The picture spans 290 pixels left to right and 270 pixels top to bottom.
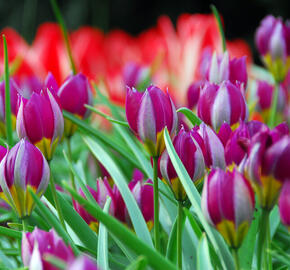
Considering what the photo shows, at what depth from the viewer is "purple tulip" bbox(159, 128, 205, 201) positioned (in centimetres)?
43

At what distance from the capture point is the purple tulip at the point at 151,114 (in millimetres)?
448

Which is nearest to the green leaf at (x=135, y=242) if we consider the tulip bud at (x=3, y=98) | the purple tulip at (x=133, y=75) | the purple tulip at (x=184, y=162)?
the purple tulip at (x=184, y=162)

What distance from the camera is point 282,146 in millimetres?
355

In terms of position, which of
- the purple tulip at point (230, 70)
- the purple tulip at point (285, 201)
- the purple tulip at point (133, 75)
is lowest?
the purple tulip at point (133, 75)

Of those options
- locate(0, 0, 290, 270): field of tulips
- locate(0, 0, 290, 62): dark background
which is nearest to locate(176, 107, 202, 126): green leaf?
locate(0, 0, 290, 270): field of tulips

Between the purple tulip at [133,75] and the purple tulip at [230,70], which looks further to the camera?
the purple tulip at [133,75]

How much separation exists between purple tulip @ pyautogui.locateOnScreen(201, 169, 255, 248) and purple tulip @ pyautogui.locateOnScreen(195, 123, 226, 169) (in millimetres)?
66

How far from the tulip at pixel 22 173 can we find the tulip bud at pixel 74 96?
0.16m

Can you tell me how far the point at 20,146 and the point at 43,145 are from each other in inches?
2.4

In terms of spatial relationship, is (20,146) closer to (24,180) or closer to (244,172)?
(24,180)

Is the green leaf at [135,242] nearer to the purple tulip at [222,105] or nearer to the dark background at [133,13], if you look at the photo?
the purple tulip at [222,105]

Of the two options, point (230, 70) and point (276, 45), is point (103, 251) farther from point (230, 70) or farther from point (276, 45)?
point (276, 45)

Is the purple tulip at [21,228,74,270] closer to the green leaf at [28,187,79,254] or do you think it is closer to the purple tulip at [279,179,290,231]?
the green leaf at [28,187,79,254]

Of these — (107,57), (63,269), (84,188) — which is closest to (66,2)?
(107,57)
